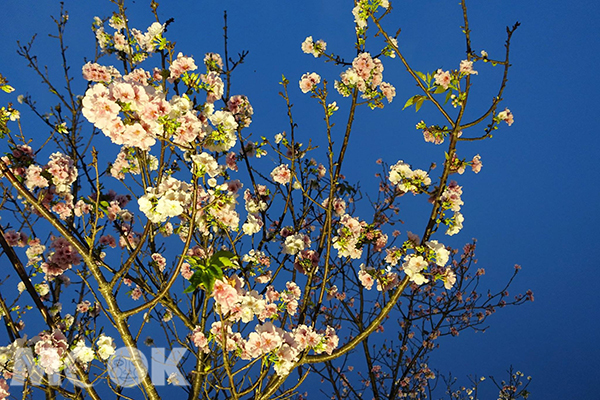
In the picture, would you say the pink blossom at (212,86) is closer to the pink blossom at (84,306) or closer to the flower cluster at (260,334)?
the flower cluster at (260,334)

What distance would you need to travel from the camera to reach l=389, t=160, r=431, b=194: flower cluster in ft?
6.89

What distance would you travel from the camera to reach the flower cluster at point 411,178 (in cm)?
210

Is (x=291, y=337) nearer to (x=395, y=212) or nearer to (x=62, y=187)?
(x=62, y=187)

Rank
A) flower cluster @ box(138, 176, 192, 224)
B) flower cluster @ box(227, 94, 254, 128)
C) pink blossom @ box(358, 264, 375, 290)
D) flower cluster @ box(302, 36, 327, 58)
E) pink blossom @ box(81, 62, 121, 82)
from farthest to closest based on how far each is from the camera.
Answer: flower cluster @ box(302, 36, 327, 58)
flower cluster @ box(227, 94, 254, 128)
pink blossom @ box(81, 62, 121, 82)
pink blossom @ box(358, 264, 375, 290)
flower cluster @ box(138, 176, 192, 224)

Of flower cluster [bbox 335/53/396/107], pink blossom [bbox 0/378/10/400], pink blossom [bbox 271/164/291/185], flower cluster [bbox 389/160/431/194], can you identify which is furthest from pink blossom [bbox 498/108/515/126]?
pink blossom [bbox 0/378/10/400]

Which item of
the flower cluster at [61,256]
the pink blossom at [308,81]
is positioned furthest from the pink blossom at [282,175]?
the flower cluster at [61,256]

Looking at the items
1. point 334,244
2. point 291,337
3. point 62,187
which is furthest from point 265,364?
point 62,187

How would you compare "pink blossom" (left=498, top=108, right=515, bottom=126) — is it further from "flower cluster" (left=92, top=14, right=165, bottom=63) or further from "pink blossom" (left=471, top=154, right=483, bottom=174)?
"flower cluster" (left=92, top=14, right=165, bottom=63)

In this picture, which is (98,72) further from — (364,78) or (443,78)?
(443,78)

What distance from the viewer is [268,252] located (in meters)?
2.87

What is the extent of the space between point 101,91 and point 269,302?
142 centimetres

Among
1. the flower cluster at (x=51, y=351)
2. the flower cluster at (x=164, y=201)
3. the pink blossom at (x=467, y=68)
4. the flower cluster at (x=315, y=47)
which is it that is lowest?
the flower cluster at (x=51, y=351)

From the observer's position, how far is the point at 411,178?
214 centimetres

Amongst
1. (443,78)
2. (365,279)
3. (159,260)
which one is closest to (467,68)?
(443,78)
